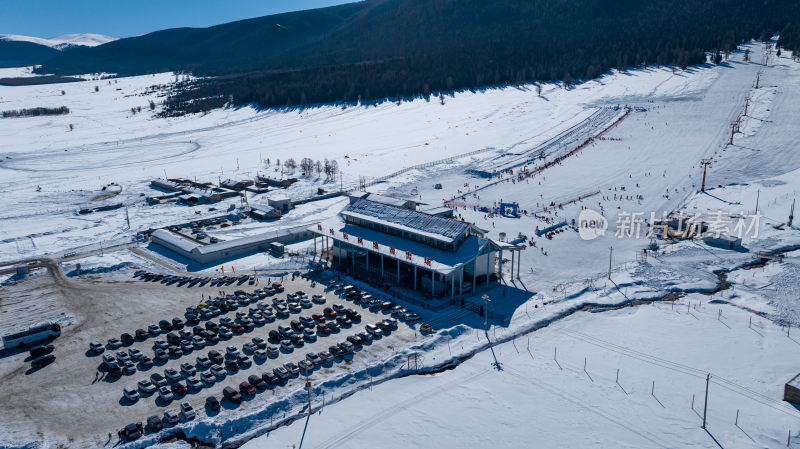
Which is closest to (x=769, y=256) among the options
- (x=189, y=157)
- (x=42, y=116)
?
(x=189, y=157)

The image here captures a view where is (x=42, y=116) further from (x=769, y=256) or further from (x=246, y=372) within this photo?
(x=769, y=256)

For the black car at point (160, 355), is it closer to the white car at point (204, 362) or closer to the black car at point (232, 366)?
the white car at point (204, 362)

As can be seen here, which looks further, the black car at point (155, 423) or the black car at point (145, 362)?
the black car at point (145, 362)

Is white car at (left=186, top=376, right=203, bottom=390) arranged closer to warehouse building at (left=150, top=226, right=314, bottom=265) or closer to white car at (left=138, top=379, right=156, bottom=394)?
white car at (left=138, top=379, right=156, bottom=394)

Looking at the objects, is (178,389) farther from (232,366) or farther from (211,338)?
(211,338)

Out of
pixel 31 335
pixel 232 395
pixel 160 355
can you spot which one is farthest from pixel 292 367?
pixel 31 335

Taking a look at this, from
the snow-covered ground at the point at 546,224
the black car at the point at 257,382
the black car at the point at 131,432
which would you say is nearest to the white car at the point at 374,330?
the snow-covered ground at the point at 546,224

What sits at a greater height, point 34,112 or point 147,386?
point 34,112
